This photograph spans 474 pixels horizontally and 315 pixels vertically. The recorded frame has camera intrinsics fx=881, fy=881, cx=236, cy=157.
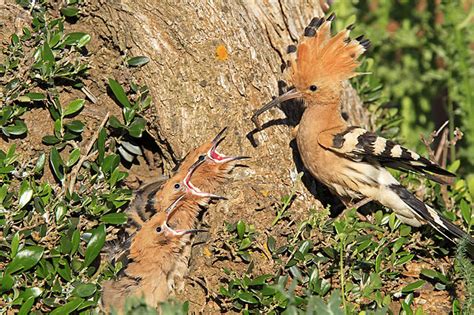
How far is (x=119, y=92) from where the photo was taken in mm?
4664

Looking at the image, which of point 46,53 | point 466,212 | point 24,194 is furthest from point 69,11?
point 466,212

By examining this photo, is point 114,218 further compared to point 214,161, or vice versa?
point 214,161

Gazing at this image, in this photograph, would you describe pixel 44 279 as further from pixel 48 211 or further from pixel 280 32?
pixel 280 32

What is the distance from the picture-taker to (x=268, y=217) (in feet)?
15.0

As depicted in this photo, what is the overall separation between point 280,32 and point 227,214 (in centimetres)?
127

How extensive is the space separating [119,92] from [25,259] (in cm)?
108

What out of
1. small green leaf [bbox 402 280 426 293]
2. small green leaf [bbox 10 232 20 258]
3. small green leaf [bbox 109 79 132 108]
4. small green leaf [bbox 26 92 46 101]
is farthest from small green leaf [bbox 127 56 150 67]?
small green leaf [bbox 402 280 426 293]

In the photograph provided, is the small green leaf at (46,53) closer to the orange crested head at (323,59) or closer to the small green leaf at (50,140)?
the small green leaf at (50,140)

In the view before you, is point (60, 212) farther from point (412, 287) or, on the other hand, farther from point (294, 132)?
point (412, 287)

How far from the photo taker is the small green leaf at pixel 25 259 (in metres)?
4.03

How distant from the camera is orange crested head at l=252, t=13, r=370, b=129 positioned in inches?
188

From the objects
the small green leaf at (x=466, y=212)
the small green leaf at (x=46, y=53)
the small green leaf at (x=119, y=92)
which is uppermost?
the small green leaf at (x=46, y=53)

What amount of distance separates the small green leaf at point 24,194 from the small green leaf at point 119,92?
2.38ft

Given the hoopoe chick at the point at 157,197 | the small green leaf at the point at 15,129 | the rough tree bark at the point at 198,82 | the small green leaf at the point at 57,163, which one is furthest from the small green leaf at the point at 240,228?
the small green leaf at the point at 15,129
